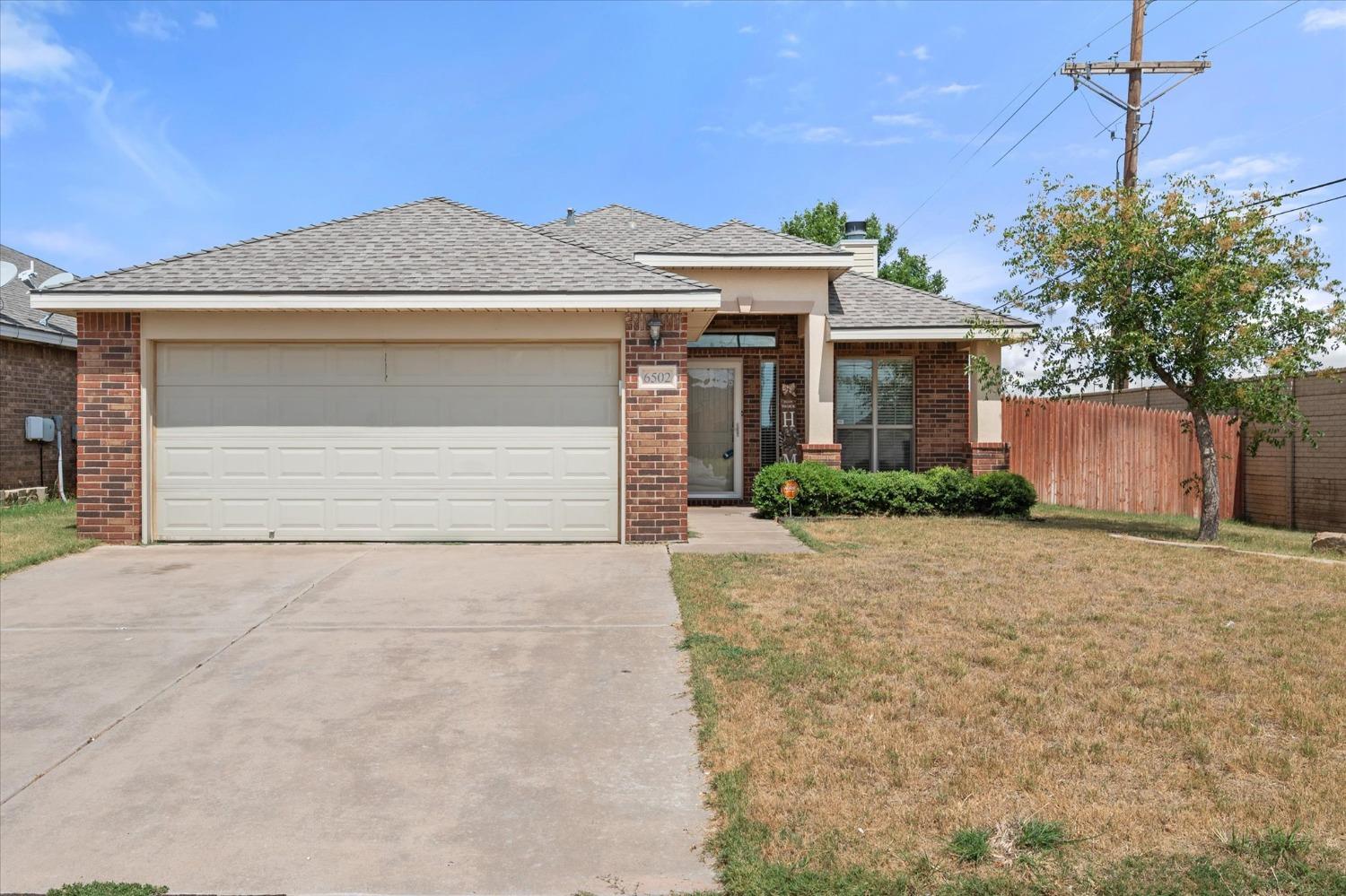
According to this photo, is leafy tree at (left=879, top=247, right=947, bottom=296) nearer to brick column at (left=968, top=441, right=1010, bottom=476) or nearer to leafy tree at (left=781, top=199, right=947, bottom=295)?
leafy tree at (left=781, top=199, right=947, bottom=295)

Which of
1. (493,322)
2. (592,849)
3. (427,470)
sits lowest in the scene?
(592,849)

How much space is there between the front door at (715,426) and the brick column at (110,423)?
7.93 meters

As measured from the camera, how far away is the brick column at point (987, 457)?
14977mm

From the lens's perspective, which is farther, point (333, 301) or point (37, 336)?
point (37, 336)

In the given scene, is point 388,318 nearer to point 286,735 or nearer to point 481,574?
point 481,574

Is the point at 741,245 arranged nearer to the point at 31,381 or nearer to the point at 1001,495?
the point at 1001,495

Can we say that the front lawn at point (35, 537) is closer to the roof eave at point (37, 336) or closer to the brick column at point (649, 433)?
the roof eave at point (37, 336)

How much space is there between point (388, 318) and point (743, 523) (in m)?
5.31

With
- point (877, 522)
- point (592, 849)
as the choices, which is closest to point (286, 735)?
point (592, 849)

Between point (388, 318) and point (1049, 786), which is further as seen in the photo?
point (388, 318)

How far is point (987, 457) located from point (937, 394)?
1.33 metres

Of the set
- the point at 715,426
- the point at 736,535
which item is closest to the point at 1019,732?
the point at 736,535

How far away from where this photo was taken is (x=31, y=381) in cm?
1648

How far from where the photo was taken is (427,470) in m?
10.8
